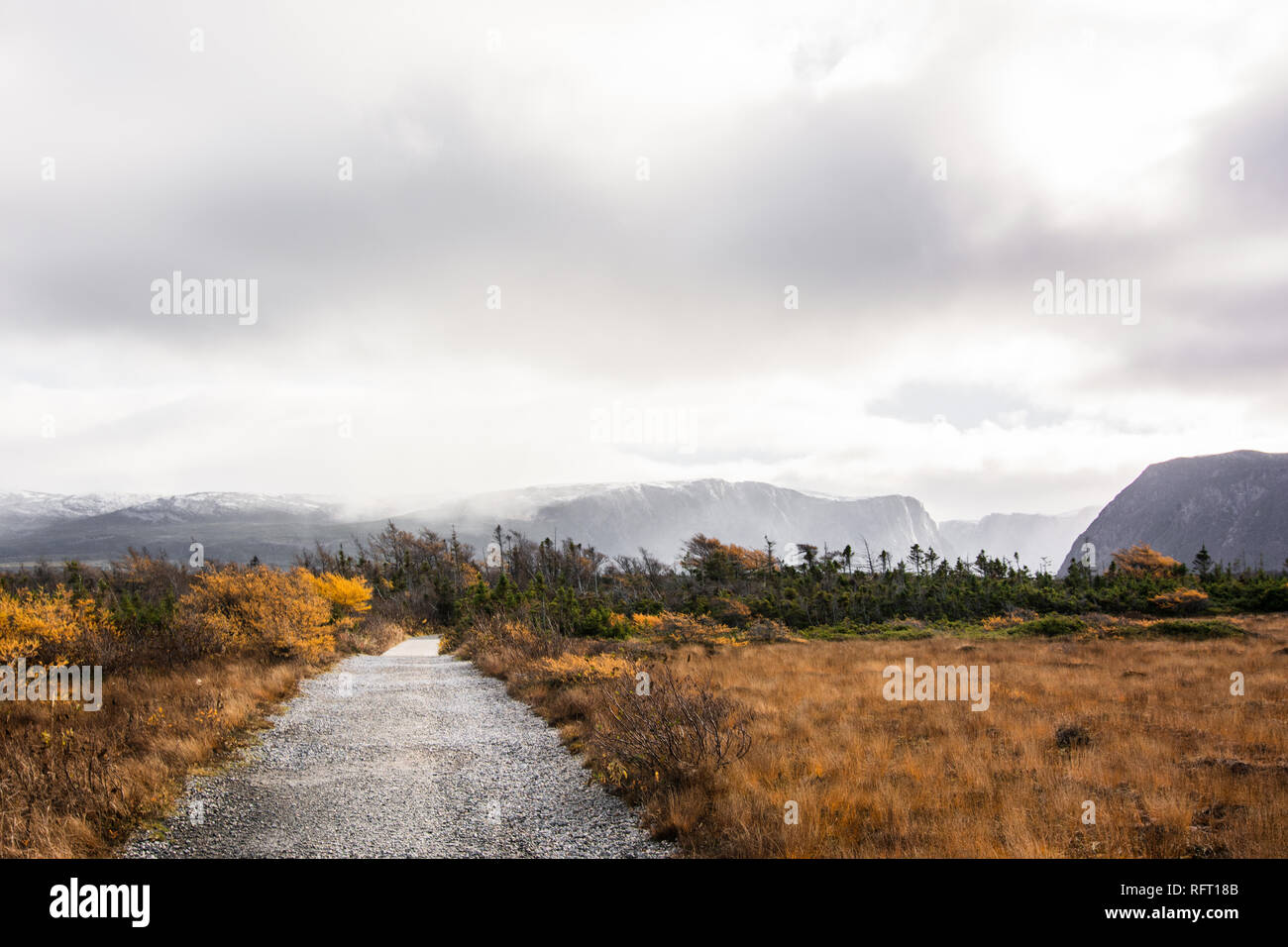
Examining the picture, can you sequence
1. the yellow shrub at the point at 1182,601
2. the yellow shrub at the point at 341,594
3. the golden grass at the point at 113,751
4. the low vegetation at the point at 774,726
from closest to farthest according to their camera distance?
the golden grass at the point at 113,751 → the low vegetation at the point at 774,726 → the yellow shrub at the point at 341,594 → the yellow shrub at the point at 1182,601

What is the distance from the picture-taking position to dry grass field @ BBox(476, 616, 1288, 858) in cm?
583

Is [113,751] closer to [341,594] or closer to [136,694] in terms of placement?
[136,694]

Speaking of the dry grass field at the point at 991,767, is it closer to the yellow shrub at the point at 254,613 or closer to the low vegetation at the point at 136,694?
the low vegetation at the point at 136,694

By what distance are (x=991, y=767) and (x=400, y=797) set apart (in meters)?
7.99

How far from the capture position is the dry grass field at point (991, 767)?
5.83 meters

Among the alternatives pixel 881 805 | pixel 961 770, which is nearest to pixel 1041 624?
pixel 961 770

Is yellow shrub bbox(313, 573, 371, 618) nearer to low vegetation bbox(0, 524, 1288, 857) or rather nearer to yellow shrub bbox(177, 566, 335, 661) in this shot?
low vegetation bbox(0, 524, 1288, 857)

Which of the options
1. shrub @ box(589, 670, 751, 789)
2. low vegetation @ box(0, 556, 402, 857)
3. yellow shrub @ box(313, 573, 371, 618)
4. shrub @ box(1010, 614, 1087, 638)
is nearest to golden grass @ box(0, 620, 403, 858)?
low vegetation @ box(0, 556, 402, 857)

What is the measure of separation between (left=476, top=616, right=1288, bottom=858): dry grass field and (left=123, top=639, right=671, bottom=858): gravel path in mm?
731

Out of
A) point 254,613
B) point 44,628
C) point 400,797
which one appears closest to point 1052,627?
point 400,797

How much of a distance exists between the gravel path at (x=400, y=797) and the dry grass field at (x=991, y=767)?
0.73 metres

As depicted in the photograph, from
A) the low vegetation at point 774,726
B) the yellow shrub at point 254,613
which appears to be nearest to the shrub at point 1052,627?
the low vegetation at point 774,726
